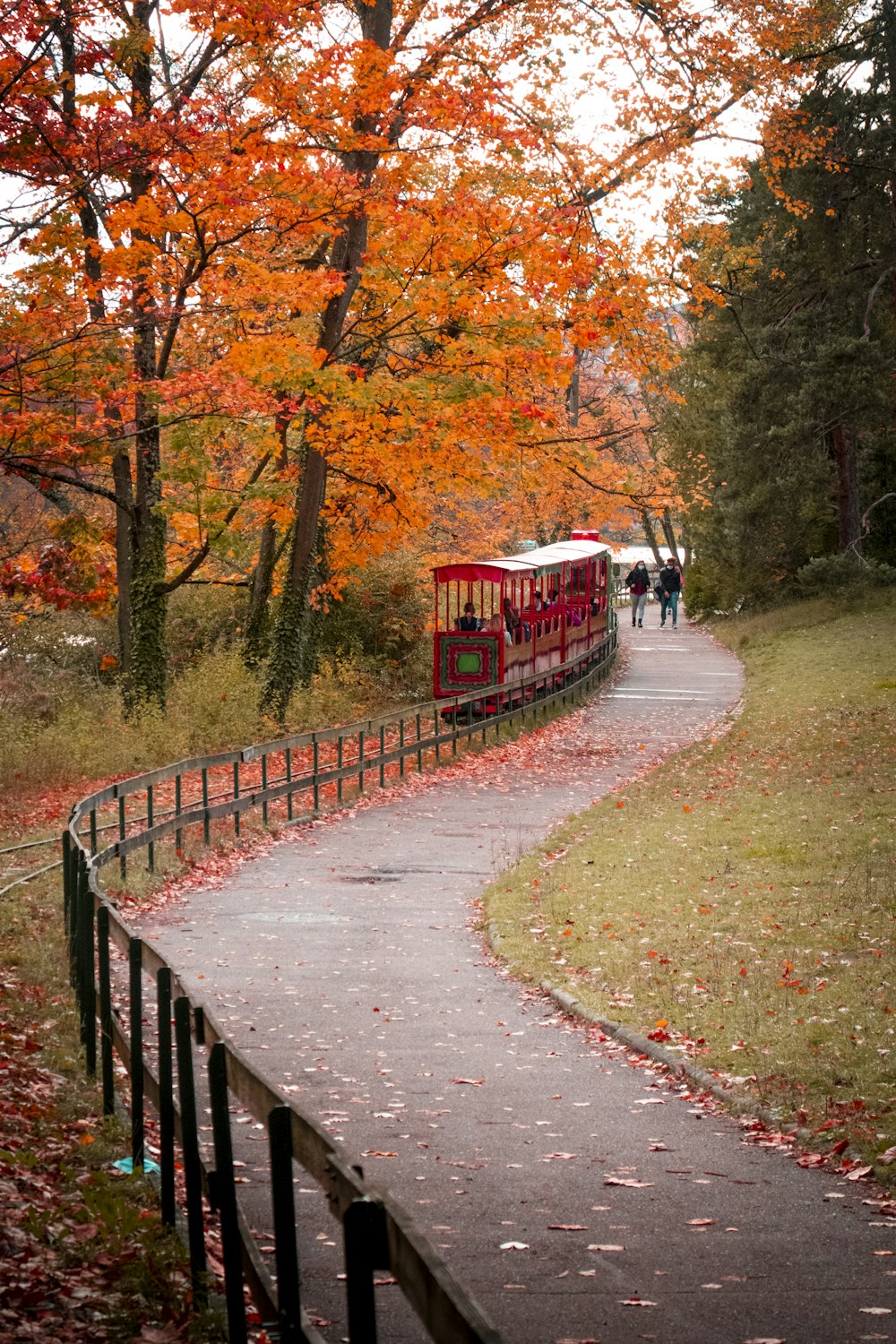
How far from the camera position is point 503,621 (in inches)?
1102

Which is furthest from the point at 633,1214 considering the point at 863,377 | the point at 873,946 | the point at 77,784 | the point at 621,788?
the point at 863,377

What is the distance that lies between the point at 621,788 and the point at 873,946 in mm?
10262

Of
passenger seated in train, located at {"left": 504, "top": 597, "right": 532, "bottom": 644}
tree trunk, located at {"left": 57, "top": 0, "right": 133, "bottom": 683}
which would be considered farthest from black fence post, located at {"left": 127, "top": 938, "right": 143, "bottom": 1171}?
passenger seated in train, located at {"left": 504, "top": 597, "right": 532, "bottom": 644}

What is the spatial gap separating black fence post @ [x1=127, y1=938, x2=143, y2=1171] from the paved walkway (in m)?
0.55

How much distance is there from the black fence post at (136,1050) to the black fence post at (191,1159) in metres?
1.01

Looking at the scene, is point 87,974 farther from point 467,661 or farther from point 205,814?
point 467,661

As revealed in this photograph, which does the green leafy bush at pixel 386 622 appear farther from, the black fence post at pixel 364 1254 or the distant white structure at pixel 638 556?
the distant white structure at pixel 638 556

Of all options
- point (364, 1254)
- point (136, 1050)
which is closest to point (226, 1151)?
point (364, 1254)

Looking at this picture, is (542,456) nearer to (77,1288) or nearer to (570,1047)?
(570,1047)

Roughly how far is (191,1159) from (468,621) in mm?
23123

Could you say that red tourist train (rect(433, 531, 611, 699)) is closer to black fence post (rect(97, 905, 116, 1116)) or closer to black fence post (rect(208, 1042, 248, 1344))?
black fence post (rect(97, 905, 116, 1116))

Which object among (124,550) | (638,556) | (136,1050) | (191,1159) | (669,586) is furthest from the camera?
(638,556)

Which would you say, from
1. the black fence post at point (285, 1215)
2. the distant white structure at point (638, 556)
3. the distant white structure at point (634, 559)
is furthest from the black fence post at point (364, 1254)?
the distant white structure at point (638, 556)

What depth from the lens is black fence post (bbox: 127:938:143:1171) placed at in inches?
247
